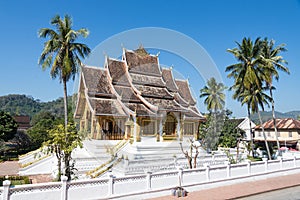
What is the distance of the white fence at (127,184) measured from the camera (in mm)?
8398

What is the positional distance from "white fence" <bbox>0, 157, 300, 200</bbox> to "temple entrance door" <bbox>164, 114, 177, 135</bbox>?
8092 millimetres

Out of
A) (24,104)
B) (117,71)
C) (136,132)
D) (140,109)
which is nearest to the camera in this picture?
(136,132)

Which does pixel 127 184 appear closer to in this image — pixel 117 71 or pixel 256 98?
pixel 117 71

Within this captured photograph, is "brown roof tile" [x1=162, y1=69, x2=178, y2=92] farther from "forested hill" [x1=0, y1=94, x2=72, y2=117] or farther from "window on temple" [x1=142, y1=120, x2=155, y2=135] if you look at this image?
"forested hill" [x1=0, y1=94, x2=72, y2=117]

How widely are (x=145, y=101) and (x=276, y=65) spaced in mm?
14234

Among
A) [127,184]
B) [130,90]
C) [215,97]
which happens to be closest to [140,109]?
[130,90]

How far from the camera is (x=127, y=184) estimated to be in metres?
10.3

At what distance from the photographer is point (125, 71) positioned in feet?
75.6

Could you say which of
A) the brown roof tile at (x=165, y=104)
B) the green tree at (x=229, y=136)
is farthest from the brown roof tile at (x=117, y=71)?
the green tree at (x=229, y=136)

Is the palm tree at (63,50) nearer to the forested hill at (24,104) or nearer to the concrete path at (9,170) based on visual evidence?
the concrete path at (9,170)

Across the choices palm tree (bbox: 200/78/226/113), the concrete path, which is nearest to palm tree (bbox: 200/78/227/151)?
palm tree (bbox: 200/78/226/113)

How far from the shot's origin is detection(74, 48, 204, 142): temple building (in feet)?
65.0

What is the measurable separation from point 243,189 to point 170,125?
989 cm

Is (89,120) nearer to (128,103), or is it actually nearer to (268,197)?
(128,103)
